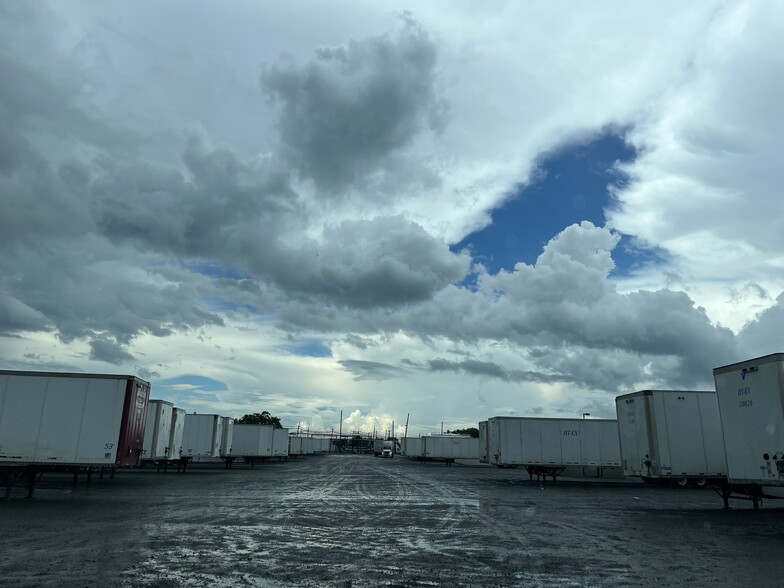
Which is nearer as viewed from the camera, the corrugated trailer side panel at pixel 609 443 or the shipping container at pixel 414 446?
the corrugated trailer side panel at pixel 609 443

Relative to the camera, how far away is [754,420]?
15406mm

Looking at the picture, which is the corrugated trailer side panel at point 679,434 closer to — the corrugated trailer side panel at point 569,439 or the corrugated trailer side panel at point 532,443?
the corrugated trailer side panel at point 569,439

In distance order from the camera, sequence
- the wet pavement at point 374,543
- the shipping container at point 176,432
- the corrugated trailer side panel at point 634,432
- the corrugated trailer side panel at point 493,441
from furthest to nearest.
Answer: the corrugated trailer side panel at point 493,441 → the shipping container at point 176,432 → the corrugated trailer side panel at point 634,432 → the wet pavement at point 374,543

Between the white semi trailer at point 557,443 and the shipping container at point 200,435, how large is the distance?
2180 cm

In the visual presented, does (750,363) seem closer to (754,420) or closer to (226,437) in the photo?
(754,420)

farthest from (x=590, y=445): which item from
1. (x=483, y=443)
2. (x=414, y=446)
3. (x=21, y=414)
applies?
(x=414, y=446)

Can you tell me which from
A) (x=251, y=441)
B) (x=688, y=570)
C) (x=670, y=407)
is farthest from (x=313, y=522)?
(x=251, y=441)

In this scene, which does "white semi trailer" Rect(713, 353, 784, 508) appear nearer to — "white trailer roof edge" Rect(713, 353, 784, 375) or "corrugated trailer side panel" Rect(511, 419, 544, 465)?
"white trailer roof edge" Rect(713, 353, 784, 375)

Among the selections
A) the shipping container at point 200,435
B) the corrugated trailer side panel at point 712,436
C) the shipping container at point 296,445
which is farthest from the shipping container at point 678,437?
the shipping container at point 296,445

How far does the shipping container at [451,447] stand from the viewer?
2953 inches

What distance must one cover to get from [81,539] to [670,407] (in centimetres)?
2222

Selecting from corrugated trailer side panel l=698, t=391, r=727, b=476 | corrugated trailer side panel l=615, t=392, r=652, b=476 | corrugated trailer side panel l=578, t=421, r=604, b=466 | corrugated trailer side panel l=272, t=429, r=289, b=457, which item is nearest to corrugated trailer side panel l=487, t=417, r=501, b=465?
corrugated trailer side panel l=578, t=421, r=604, b=466

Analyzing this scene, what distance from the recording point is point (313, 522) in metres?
14.0

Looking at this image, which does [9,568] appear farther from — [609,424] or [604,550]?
[609,424]
